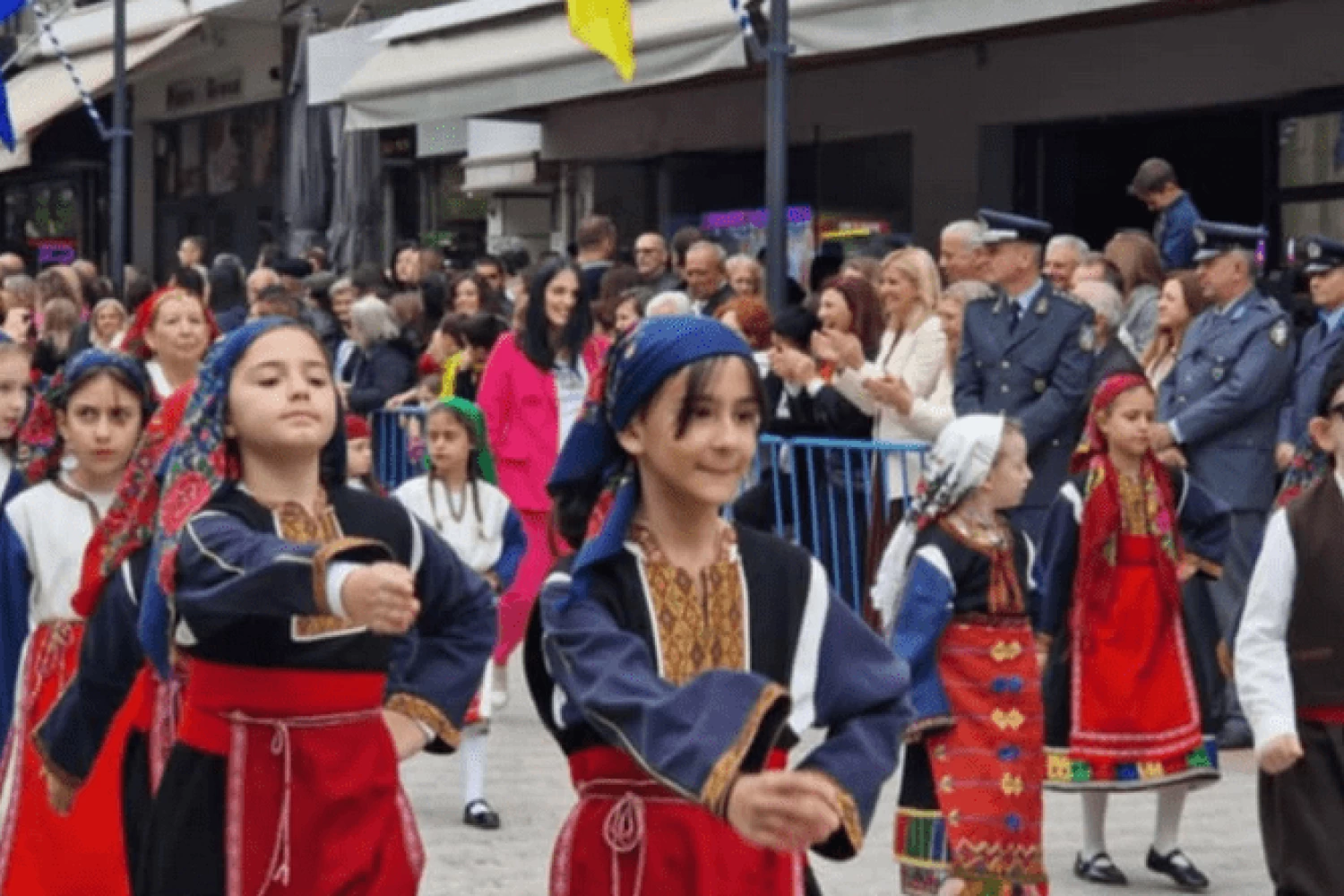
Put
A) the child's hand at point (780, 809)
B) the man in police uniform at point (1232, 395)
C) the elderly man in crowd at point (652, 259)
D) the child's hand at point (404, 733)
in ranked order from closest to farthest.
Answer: the child's hand at point (780, 809) → the child's hand at point (404, 733) → the man in police uniform at point (1232, 395) → the elderly man in crowd at point (652, 259)

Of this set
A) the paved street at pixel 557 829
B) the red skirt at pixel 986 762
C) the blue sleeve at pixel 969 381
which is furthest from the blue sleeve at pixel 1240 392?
the red skirt at pixel 986 762

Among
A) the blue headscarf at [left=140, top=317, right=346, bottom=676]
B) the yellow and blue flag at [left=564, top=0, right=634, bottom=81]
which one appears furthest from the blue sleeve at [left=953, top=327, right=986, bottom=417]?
the blue headscarf at [left=140, top=317, right=346, bottom=676]

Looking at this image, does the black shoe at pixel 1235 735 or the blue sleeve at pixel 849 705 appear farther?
the black shoe at pixel 1235 735

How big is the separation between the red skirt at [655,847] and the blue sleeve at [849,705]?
12 cm

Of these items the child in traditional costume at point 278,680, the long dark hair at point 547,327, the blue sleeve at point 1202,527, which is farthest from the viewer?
the long dark hair at point 547,327

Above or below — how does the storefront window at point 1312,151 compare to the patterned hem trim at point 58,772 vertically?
above

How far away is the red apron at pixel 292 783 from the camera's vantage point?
5.31 m

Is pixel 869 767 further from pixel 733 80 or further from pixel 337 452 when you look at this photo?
pixel 733 80

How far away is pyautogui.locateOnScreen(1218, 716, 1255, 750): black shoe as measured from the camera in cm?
1127

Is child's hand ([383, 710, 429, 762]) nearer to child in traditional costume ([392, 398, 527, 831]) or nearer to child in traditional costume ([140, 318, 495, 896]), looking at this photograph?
child in traditional costume ([140, 318, 495, 896])

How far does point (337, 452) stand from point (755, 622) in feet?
3.70

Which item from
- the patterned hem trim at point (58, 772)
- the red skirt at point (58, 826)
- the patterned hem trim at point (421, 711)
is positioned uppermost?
the patterned hem trim at point (421, 711)

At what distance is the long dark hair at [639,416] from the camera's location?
4.66m

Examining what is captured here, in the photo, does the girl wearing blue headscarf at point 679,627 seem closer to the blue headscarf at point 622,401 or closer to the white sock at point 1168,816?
the blue headscarf at point 622,401
